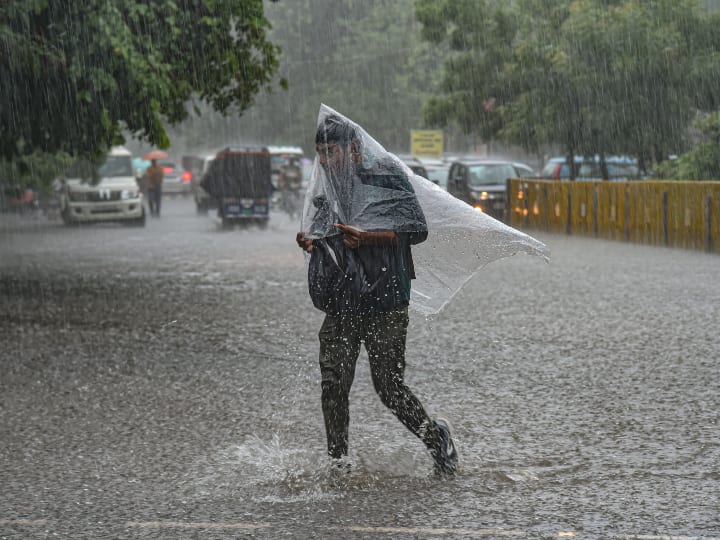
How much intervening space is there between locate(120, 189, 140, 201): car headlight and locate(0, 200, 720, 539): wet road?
1812 centimetres

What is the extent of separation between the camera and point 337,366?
19.3ft

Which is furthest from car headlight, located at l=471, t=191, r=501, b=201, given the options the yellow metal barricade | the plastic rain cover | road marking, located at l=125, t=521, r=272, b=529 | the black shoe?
road marking, located at l=125, t=521, r=272, b=529

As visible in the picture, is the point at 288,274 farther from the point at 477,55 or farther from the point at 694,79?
the point at 477,55

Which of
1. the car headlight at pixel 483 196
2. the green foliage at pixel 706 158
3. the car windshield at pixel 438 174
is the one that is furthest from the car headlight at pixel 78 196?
the green foliage at pixel 706 158

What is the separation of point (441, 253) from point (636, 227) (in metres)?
18.7

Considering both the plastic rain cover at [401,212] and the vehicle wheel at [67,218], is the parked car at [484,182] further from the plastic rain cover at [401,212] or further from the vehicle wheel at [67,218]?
the plastic rain cover at [401,212]

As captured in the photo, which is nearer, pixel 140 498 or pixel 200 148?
pixel 140 498

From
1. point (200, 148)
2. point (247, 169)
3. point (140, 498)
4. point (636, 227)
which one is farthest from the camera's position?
point (200, 148)

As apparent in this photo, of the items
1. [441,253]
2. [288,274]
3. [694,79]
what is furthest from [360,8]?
[441,253]

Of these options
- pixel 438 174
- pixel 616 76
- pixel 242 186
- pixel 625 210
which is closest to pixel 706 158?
pixel 625 210

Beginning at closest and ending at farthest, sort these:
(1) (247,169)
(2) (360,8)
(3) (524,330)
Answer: (3) (524,330) < (1) (247,169) < (2) (360,8)

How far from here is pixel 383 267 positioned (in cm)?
579

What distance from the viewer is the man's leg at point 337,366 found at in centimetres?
589

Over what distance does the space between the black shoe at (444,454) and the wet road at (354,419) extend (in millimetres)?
67
